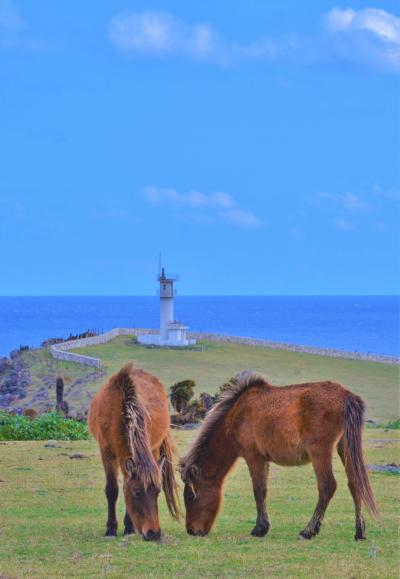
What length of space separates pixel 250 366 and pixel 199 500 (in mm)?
55991

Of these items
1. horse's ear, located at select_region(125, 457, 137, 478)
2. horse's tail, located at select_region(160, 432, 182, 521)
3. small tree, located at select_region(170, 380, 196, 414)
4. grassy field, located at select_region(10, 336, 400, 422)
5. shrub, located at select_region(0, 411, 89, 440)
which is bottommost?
horse's tail, located at select_region(160, 432, 182, 521)

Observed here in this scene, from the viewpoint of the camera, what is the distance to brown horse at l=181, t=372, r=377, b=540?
1173 cm

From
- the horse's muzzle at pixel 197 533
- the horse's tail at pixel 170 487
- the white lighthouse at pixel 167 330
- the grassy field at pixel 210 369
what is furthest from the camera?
the white lighthouse at pixel 167 330

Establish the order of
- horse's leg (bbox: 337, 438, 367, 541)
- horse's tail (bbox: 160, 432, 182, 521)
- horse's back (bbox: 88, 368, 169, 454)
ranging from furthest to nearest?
horse's tail (bbox: 160, 432, 182, 521)
horse's back (bbox: 88, 368, 169, 454)
horse's leg (bbox: 337, 438, 367, 541)

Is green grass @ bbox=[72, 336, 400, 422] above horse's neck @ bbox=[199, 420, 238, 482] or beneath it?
above

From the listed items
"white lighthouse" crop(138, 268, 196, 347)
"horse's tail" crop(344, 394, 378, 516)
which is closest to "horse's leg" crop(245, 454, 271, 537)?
"horse's tail" crop(344, 394, 378, 516)

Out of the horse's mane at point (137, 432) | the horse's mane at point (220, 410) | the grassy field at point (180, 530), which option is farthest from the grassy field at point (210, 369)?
the horse's mane at point (137, 432)

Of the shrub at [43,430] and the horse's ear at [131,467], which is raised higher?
the shrub at [43,430]

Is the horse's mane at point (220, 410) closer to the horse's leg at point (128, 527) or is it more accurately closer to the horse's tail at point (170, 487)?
the horse's tail at point (170, 487)

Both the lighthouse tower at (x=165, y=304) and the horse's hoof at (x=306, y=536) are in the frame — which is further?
the lighthouse tower at (x=165, y=304)

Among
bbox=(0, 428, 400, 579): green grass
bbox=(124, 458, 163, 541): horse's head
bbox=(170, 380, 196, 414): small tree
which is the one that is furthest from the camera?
bbox=(170, 380, 196, 414): small tree

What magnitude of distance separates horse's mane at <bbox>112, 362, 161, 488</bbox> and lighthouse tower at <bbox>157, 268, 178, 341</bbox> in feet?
223

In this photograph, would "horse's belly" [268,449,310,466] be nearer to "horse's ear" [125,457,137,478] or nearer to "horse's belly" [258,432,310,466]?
"horse's belly" [258,432,310,466]

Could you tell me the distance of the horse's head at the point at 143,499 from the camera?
11.6m
